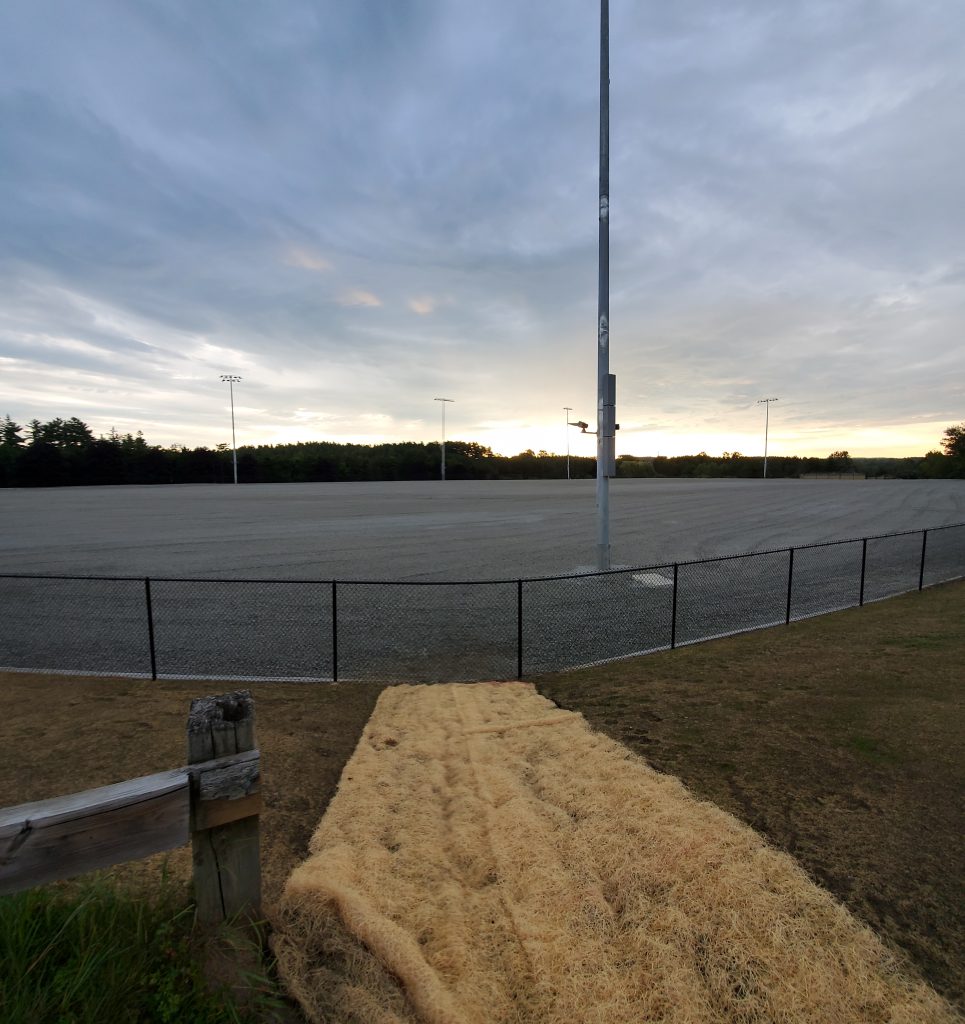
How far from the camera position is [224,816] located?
2646 millimetres

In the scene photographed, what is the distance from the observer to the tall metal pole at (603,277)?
1358cm

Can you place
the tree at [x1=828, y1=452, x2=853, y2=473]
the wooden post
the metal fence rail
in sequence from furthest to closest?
the tree at [x1=828, y1=452, x2=853, y2=473] < the metal fence rail < the wooden post

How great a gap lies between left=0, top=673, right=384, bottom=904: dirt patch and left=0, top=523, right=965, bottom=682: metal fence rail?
604 mm

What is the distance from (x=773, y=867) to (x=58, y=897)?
159 inches

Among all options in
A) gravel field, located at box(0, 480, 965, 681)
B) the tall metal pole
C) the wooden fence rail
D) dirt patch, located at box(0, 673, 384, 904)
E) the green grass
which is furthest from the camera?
the tall metal pole

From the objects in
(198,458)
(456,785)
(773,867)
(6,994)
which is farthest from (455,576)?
(198,458)

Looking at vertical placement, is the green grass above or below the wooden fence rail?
below

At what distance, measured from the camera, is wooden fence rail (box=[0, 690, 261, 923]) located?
6.89ft

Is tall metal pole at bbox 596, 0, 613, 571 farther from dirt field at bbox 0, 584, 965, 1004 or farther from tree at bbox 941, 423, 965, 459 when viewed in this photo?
tree at bbox 941, 423, 965, 459

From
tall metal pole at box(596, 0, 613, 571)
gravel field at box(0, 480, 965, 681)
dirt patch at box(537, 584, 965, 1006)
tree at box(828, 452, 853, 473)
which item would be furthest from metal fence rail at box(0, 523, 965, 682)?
tree at box(828, 452, 853, 473)

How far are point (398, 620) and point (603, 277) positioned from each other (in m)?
9.42

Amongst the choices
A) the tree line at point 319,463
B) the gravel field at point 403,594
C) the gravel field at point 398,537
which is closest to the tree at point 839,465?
the tree line at point 319,463

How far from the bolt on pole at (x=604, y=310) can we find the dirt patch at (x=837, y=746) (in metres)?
5.40

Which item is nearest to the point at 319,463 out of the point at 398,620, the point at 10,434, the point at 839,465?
the point at 10,434
